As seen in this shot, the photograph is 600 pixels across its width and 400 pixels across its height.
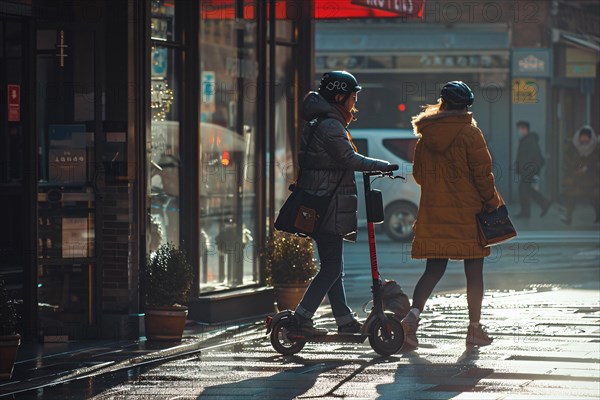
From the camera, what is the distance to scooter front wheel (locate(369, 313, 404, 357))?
991cm

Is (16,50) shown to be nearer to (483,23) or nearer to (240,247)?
(240,247)

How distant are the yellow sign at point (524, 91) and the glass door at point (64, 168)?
77.4ft

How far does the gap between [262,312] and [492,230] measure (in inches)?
117

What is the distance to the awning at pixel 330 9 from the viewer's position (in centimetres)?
1260

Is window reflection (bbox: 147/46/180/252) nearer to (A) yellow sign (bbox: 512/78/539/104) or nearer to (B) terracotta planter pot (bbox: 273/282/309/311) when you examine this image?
(B) terracotta planter pot (bbox: 273/282/309/311)

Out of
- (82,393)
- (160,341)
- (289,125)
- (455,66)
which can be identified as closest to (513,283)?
(289,125)

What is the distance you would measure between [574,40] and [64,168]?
25730mm

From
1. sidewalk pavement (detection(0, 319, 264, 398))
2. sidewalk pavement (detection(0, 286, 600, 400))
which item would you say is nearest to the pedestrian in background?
sidewalk pavement (detection(0, 286, 600, 400))

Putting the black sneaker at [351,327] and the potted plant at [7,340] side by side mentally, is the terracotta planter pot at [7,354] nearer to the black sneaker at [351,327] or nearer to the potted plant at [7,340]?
the potted plant at [7,340]

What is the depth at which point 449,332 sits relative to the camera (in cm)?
1136

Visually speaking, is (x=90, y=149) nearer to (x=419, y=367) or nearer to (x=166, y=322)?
(x=166, y=322)

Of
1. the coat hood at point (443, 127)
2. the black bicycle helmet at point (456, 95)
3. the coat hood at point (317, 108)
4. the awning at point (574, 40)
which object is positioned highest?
the awning at point (574, 40)

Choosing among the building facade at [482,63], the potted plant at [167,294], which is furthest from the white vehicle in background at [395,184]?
the potted plant at [167,294]

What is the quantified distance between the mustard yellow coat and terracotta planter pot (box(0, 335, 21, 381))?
9.82ft
